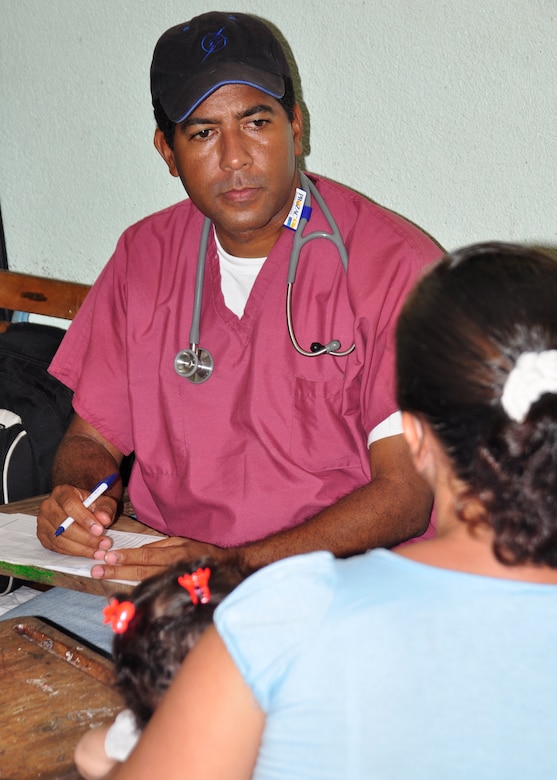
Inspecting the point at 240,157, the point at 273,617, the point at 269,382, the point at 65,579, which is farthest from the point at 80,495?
the point at 273,617

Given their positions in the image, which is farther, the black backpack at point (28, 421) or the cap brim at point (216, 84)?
A: the black backpack at point (28, 421)

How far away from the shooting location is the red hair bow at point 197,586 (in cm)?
96

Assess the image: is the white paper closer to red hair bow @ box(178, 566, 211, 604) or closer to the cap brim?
red hair bow @ box(178, 566, 211, 604)

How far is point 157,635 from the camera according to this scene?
951 mm

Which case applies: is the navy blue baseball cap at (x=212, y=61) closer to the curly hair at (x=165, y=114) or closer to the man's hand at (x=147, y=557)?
the curly hair at (x=165, y=114)

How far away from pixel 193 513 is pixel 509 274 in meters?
1.06

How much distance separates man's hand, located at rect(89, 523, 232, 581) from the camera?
1.39m

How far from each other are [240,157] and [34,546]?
78cm

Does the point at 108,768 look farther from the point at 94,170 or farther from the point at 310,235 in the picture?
the point at 94,170

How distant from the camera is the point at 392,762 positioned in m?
0.73

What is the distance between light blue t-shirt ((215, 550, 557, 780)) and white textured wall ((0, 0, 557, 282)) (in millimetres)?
1181

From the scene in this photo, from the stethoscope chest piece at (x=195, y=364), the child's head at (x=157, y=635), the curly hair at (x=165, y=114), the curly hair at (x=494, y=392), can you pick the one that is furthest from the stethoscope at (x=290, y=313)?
the curly hair at (x=494, y=392)

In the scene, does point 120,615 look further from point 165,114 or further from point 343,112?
point 343,112

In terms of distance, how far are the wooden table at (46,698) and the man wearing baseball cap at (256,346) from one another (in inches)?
11.3
